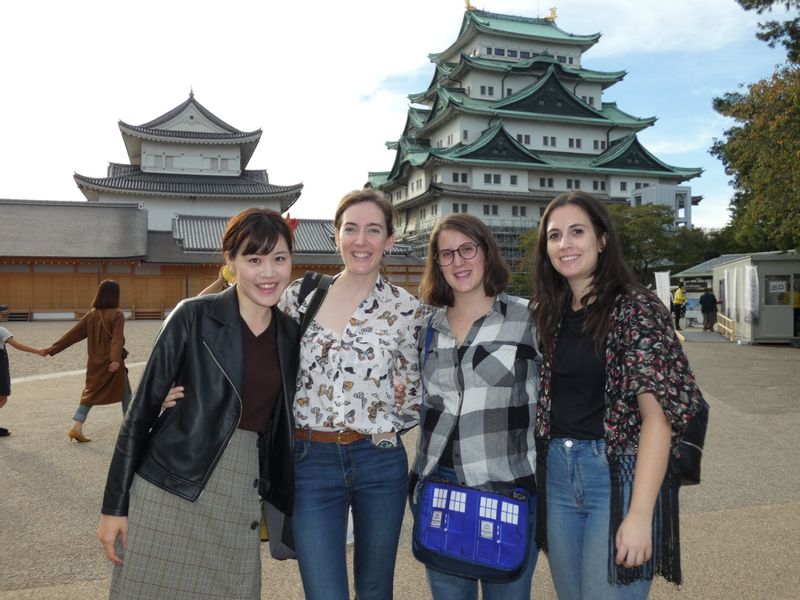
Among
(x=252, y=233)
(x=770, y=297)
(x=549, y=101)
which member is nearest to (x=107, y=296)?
(x=252, y=233)

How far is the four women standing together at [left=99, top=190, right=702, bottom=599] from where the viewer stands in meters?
1.96

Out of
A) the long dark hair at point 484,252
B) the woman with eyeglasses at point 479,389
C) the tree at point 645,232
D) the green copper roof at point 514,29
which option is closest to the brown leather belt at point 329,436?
the woman with eyeglasses at point 479,389

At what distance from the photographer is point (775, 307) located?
1562 cm

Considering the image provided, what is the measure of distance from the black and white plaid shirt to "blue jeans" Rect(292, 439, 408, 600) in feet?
0.57

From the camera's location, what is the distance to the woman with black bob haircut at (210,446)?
2.03m

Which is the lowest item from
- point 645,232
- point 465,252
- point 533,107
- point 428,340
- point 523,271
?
point 428,340

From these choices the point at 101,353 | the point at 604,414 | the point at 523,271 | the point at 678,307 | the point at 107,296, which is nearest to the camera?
the point at 604,414

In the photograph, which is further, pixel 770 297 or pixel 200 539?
pixel 770 297

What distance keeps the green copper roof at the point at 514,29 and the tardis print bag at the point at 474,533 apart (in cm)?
4467

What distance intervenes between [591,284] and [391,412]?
914 mm

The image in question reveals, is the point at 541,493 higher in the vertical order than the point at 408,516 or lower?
higher

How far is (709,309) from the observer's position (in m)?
20.0

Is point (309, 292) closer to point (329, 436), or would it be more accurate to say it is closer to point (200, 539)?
point (329, 436)

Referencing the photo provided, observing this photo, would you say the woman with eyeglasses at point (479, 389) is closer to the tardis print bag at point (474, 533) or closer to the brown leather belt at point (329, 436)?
the tardis print bag at point (474, 533)
